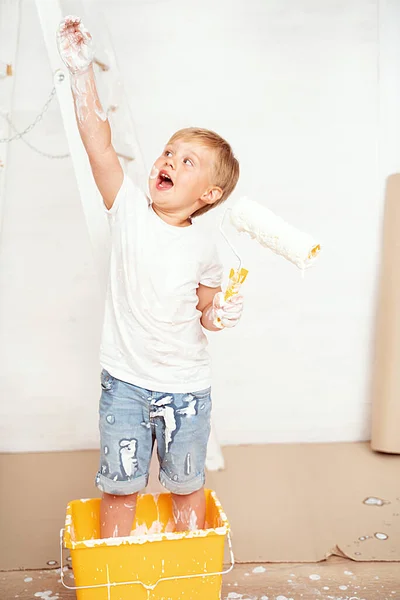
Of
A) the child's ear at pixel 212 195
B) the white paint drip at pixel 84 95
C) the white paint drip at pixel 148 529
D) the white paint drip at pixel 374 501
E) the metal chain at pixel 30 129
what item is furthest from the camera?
the metal chain at pixel 30 129

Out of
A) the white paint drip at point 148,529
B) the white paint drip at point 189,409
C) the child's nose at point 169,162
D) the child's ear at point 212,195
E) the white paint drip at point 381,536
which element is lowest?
the white paint drip at point 381,536

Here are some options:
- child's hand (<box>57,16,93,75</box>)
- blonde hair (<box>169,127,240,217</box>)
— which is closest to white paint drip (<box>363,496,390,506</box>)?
blonde hair (<box>169,127,240,217</box>)

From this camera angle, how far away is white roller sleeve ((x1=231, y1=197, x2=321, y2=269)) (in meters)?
1.57

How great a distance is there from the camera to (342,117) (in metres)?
2.90

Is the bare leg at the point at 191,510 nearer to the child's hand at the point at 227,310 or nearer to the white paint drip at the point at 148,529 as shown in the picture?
the white paint drip at the point at 148,529

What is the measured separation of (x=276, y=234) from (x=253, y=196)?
4.21 feet

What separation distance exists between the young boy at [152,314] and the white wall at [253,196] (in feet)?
3.43

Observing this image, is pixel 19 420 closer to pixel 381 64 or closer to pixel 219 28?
pixel 219 28

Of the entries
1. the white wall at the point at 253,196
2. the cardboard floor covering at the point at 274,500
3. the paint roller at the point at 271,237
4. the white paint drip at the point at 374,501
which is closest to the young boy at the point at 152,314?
the paint roller at the point at 271,237

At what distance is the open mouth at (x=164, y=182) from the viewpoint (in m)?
1.75

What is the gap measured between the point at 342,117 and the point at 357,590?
1887 mm

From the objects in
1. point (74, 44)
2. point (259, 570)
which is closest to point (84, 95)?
point (74, 44)

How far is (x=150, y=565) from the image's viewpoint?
1633 millimetres

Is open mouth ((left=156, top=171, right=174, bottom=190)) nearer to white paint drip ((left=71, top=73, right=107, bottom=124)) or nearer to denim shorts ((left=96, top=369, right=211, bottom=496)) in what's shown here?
white paint drip ((left=71, top=73, right=107, bottom=124))
